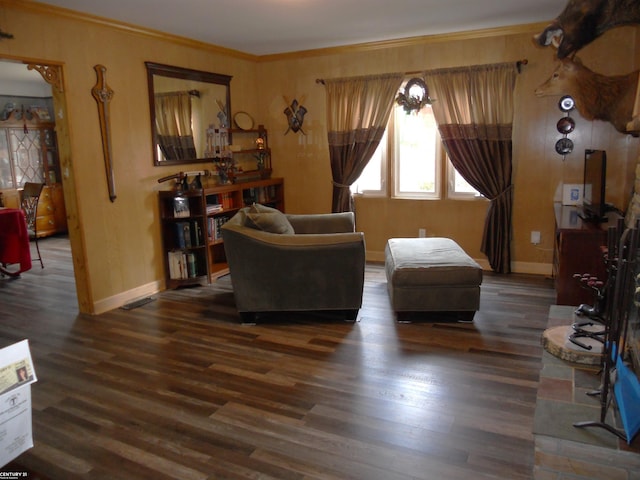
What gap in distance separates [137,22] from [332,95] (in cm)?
227

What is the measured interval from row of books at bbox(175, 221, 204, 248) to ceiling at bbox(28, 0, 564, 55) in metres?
1.91

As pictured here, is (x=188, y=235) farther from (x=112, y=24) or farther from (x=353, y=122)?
(x=353, y=122)

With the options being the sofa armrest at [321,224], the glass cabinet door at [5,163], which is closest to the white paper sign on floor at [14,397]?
the sofa armrest at [321,224]

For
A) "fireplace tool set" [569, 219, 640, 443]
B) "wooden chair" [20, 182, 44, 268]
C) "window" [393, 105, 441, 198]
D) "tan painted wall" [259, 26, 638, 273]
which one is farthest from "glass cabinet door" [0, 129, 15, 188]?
"fireplace tool set" [569, 219, 640, 443]

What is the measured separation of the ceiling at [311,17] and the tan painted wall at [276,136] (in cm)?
21

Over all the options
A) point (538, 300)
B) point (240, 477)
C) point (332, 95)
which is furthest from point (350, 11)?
point (240, 477)

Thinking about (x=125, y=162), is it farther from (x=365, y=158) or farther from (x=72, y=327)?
(x=365, y=158)

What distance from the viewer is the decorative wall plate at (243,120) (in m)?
5.87

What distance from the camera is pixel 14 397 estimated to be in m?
1.29

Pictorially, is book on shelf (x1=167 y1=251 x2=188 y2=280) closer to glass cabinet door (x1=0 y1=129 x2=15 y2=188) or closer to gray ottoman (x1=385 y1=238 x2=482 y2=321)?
gray ottoman (x1=385 y1=238 x2=482 y2=321)

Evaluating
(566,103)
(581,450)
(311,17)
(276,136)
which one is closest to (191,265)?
(276,136)

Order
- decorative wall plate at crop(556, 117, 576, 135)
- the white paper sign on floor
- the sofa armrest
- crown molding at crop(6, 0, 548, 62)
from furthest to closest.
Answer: the sofa armrest → decorative wall plate at crop(556, 117, 576, 135) → crown molding at crop(6, 0, 548, 62) → the white paper sign on floor

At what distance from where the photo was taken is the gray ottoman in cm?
367

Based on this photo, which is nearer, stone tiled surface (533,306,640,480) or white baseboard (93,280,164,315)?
stone tiled surface (533,306,640,480)
